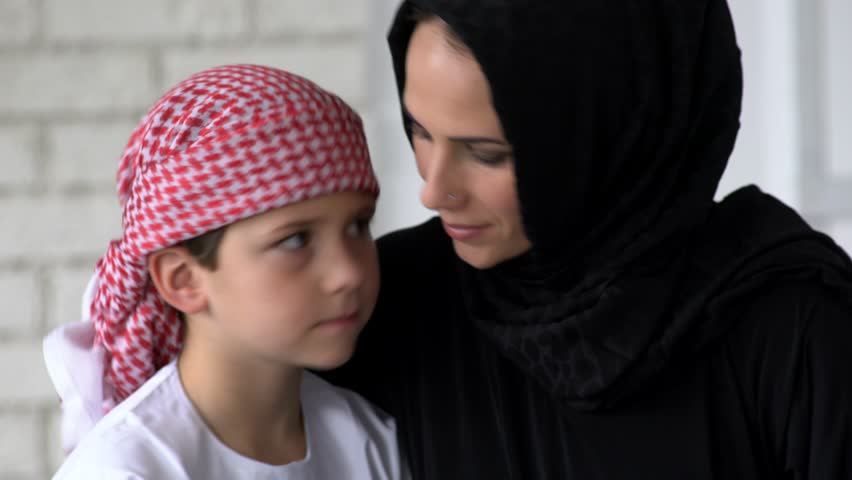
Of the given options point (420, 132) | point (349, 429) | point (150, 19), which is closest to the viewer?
point (420, 132)

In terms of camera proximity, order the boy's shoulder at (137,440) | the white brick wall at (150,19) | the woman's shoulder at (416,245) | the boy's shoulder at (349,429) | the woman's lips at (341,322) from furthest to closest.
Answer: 1. the white brick wall at (150,19)
2. the woman's shoulder at (416,245)
3. the boy's shoulder at (349,429)
4. the woman's lips at (341,322)
5. the boy's shoulder at (137,440)

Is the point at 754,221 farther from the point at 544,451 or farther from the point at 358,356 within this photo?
the point at 358,356

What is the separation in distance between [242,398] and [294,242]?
0.22 metres

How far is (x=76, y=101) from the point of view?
1.77 m

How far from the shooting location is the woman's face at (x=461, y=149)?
47.1 inches

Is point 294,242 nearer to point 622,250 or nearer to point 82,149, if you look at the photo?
point 622,250

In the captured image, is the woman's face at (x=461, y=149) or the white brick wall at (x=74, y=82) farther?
the white brick wall at (x=74, y=82)

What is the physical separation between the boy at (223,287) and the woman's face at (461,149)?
0.11 m

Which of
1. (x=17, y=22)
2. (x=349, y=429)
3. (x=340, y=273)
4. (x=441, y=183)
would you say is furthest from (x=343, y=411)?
(x=17, y=22)

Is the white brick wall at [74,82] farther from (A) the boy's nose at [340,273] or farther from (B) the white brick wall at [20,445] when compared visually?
(A) the boy's nose at [340,273]

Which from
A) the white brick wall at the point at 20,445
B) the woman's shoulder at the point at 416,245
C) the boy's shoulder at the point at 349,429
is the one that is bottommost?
the white brick wall at the point at 20,445

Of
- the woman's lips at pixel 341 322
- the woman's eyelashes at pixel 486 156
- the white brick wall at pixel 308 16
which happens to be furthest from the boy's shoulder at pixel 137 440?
the white brick wall at pixel 308 16

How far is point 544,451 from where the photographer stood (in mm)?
1336

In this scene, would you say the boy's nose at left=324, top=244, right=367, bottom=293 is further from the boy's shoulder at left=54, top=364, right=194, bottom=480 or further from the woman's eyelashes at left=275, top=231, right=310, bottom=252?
the boy's shoulder at left=54, top=364, right=194, bottom=480
